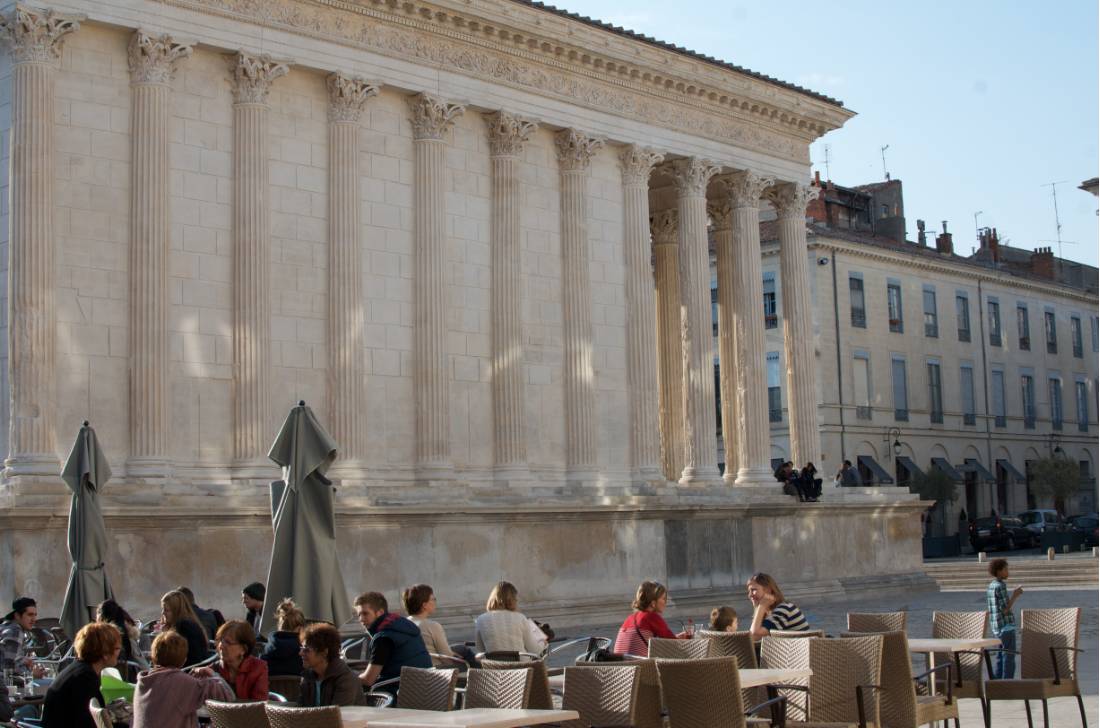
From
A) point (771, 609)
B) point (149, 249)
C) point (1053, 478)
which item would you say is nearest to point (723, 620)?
point (771, 609)

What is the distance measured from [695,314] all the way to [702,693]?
23346mm

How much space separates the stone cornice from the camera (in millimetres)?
27828

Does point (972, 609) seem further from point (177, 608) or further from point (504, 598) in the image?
point (177, 608)

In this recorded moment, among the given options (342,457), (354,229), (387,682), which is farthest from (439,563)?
(387,682)

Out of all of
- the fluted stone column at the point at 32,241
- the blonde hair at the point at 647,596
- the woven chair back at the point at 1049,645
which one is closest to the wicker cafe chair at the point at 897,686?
the woven chair back at the point at 1049,645

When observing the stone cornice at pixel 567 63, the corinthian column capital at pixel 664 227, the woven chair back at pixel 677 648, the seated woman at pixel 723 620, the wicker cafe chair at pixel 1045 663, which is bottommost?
the wicker cafe chair at pixel 1045 663

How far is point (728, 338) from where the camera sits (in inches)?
1416

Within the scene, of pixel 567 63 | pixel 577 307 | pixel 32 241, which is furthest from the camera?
pixel 567 63

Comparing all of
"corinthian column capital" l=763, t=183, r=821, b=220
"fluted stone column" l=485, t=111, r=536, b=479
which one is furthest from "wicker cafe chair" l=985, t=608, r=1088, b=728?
"corinthian column capital" l=763, t=183, r=821, b=220

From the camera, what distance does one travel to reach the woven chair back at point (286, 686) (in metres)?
12.2

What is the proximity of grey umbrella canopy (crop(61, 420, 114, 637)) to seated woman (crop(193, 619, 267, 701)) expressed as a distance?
7.90 m

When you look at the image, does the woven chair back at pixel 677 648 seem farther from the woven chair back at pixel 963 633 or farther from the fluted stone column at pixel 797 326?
the fluted stone column at pixel 797 326

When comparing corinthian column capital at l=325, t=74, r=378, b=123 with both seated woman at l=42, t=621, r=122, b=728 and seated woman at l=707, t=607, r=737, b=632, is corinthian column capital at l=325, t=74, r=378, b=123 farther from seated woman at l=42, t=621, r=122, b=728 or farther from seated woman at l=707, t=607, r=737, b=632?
seated woman at l=42, t=621, r=122, b=728

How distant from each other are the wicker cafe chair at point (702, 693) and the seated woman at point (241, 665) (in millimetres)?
2799
